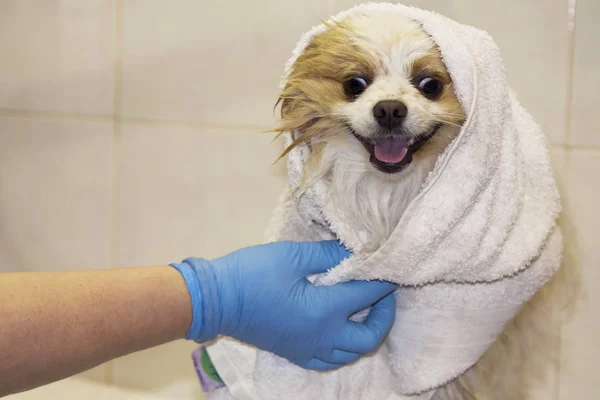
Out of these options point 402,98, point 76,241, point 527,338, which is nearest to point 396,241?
point 402,98

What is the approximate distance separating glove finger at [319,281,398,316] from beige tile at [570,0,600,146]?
1.30ft

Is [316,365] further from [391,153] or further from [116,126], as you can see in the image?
[116,126]

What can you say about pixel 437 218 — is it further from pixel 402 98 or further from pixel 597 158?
pixel 597 158

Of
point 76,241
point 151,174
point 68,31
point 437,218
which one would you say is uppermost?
point 68,31

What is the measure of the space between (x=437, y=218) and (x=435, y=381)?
0.24 metres

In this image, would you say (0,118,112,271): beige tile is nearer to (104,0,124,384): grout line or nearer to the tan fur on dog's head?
(104,0,124,384): grout line

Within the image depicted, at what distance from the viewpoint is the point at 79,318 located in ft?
2.44

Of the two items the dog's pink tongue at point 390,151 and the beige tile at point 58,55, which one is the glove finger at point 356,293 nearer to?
the dog's pink tongue at point 390,151

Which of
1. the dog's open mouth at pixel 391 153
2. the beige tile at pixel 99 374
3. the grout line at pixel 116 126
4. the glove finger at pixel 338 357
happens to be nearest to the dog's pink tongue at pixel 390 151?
the dog's open mouth at pixel 391 153

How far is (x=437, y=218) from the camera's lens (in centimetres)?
77

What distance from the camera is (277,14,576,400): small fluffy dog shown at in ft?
2.56

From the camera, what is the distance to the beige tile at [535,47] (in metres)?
1.00

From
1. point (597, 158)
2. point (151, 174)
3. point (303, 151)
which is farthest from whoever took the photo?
point (151, 174)

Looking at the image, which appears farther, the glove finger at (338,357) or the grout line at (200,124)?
the grout line at (200,124)
